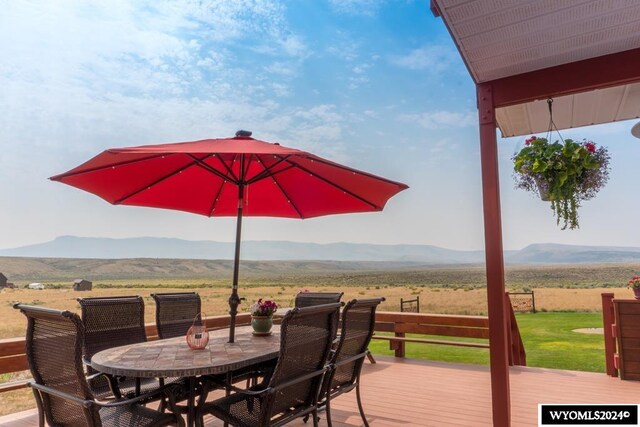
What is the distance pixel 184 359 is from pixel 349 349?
3.87ft

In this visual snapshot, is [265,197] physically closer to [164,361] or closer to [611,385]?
[164,361]

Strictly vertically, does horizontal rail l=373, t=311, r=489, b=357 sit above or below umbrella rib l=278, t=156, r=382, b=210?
below

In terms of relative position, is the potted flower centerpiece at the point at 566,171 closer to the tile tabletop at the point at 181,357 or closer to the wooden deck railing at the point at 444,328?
the tile tabletop at the point at 181,357

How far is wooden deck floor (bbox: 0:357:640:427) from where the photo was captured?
3.42 metres

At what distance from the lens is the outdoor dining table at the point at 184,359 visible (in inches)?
79.8

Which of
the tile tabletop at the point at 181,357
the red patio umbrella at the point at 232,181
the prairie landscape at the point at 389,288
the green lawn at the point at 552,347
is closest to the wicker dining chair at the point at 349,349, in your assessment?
the tile tabletop at the point at 181,357

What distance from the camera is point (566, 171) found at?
9.37ft

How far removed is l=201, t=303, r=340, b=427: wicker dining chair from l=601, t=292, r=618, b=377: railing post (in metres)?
3.76

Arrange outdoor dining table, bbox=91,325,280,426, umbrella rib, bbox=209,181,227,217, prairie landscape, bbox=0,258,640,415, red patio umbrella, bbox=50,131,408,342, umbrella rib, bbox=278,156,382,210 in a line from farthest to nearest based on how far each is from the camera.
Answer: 1. prairie landscape, bbox=0,258,640,415
2. umbrella rib, bbox=209,181,227,217
3. umbrella rib, bbox=278,156,382,210
4. red patio umbrella, bbox=50,131,408,342
5. outdoor dining table, bbox=91,325,280,426

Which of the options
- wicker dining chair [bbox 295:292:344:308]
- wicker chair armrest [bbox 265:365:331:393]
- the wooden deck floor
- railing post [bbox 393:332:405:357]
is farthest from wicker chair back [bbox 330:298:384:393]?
railing post [bbox 393:332:405:357]

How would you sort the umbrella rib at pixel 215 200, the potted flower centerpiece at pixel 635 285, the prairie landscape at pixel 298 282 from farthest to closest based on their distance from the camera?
the prairie landscape at pixel 298 282 → the potted flower centerpiece at pixel 635 285 → the umbrella rib at pixel 215 200

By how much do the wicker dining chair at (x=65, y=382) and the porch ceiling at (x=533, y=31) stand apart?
2.46 meters

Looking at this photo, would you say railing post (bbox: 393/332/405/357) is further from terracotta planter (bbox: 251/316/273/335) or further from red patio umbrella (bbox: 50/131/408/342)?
terracotta planter (bbox: 251/316/273/335)

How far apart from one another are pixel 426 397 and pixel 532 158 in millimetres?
2500
